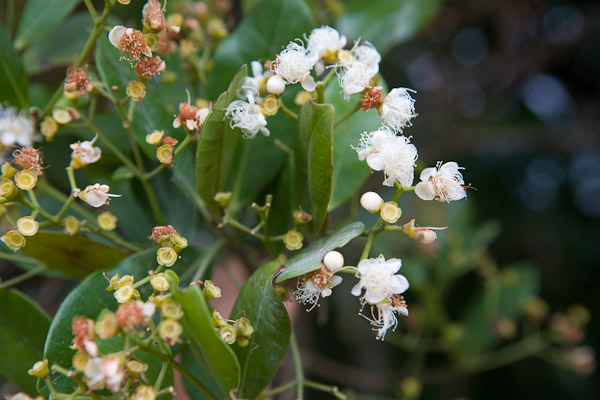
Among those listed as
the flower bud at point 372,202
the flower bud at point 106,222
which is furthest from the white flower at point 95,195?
the flower bud at point 372,202

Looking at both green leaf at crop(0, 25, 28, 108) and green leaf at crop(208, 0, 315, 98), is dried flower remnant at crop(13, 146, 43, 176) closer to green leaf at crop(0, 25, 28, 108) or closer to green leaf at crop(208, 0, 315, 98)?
green leaf at crop(0, 25, 28, 108)

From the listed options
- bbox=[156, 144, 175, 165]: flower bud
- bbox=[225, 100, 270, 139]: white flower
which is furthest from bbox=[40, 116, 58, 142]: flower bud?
bbox=[225, 100, 270, 139]: white flower

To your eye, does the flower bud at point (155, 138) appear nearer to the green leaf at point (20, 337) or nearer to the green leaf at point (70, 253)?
the green leaf at point (70, 253)

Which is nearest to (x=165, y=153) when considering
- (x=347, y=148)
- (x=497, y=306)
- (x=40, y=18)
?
(x=347, y=148)

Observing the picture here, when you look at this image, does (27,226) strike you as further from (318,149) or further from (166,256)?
(318,149)

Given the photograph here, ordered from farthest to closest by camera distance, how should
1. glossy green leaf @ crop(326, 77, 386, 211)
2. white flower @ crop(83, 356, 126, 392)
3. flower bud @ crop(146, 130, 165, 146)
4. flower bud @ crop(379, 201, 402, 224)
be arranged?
glossy green leaf @ crop(326, 77, 386, 211) → flower bud @ crop(146, 130, 165, 146) → flower bud @ crop(379, 201, 402, 224) → white flower @ crop(83, 356, 126, 392)

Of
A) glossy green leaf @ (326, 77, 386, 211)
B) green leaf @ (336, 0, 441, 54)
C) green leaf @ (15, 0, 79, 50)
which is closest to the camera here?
glossy green leaf @ (326, 77, 386, 211)
